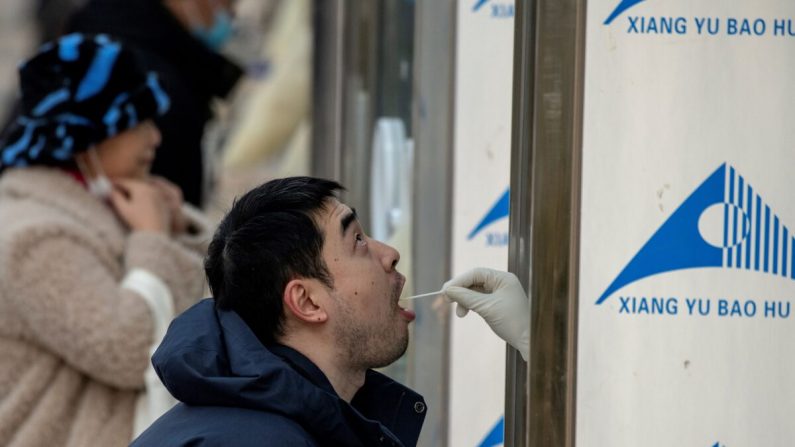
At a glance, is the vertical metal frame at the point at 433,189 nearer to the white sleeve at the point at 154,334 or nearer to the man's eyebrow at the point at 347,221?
the white sleeve at the point at 154,334

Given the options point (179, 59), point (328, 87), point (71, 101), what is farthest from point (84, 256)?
point (328, 87)

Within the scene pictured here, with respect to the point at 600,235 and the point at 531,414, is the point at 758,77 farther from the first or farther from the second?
the point at 531,414

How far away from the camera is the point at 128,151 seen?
139 inches

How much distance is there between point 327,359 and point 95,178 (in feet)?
5.11

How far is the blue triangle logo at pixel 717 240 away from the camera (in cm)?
186

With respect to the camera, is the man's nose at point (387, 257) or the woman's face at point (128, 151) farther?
the woman's face at point (128, 151)

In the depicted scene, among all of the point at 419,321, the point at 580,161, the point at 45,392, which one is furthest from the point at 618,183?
the point at 45,392

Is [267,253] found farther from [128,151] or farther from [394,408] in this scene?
[128,151]

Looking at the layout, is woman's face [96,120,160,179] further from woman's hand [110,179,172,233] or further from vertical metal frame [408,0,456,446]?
vertical metal frame [408,0,456,446]

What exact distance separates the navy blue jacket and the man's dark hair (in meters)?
0.08

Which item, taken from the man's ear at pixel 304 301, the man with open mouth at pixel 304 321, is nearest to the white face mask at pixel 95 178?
the man with open mouth at pixel 304 321

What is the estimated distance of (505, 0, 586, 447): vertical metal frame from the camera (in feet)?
6.04

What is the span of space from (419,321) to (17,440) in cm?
97

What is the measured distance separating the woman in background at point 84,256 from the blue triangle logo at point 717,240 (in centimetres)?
158
